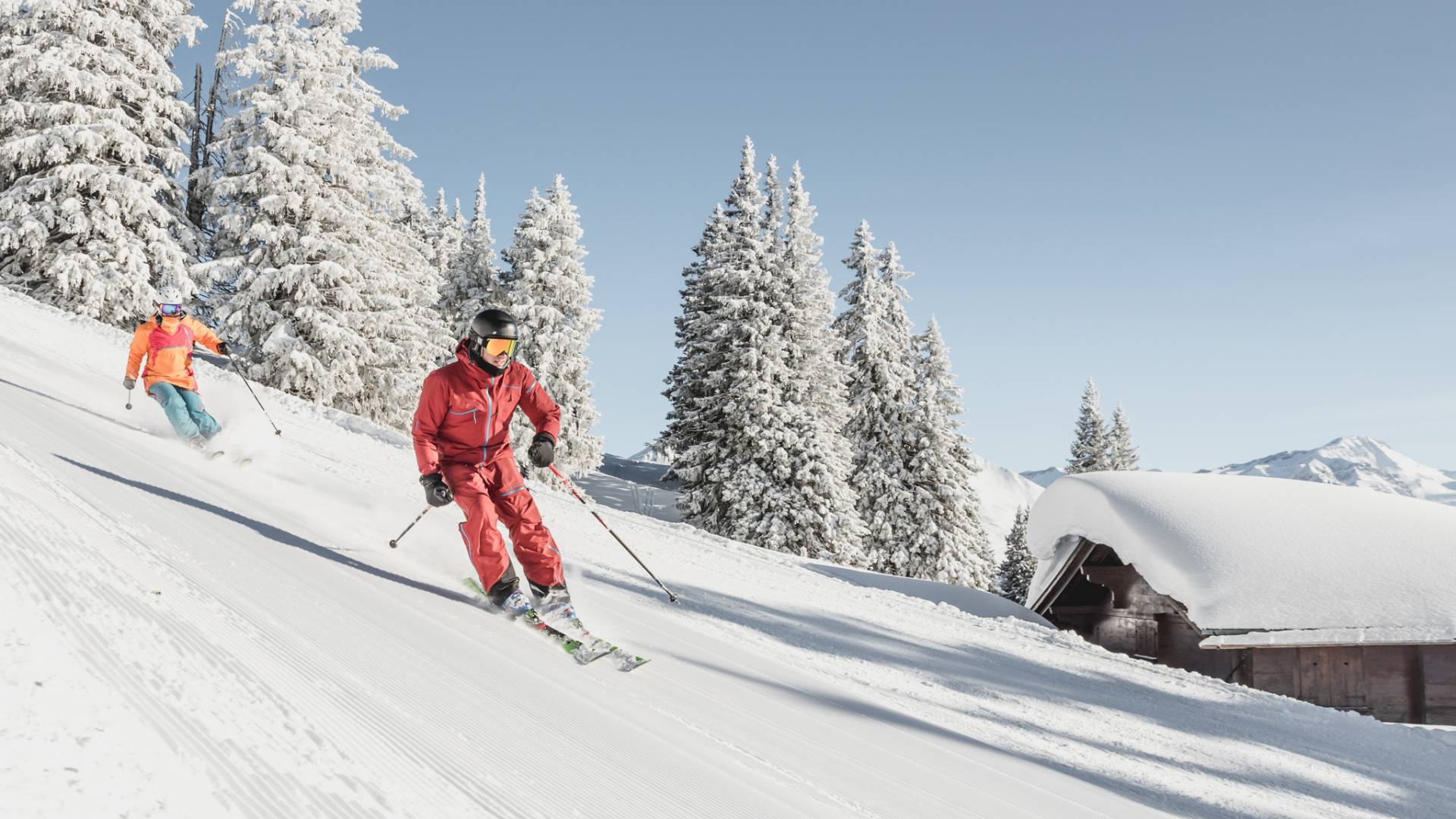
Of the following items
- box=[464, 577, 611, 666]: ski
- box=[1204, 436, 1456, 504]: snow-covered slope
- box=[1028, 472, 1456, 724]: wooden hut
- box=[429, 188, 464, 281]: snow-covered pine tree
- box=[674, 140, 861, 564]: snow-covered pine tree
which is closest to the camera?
box=[464, 577, 611, 666]: ski

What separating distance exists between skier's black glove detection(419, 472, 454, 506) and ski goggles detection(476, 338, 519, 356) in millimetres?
820

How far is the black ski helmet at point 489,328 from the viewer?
5.16 m

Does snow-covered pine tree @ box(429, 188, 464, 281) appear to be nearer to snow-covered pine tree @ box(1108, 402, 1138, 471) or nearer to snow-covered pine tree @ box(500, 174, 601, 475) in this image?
snow-covered pine tree @ box(500, 174, 601, 475)

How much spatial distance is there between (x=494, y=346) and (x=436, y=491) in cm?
95

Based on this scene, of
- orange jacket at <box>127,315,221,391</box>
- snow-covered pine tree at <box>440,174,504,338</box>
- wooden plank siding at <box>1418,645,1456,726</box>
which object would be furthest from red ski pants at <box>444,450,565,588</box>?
snow-covered pine tree at <box>440,174,504,338</box>

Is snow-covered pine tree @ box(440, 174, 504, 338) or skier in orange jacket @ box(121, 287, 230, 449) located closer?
skier in orange jacket @ box(121, 287, 230, 449)

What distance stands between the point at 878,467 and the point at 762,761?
3010 centimetres

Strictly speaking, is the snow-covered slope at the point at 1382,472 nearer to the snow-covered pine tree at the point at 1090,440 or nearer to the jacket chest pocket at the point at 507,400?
the snow-covered pine tree at the point at 1090,440

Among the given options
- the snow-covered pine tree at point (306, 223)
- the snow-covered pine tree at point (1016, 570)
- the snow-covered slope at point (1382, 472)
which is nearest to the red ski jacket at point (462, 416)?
the snow-covered pine tree at point (306, 223)

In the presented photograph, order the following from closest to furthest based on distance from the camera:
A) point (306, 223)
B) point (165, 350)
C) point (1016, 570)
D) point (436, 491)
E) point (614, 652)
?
point (614, 652) → point (436, 491) → point (165, 350) → point (306, 223) → point (1016, 570)

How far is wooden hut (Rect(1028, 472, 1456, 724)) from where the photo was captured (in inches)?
472

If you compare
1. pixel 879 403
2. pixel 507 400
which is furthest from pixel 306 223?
pixel 507 400

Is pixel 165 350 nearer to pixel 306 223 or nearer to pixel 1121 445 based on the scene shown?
pixel 306 223

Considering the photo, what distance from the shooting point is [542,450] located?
5.46 metres
